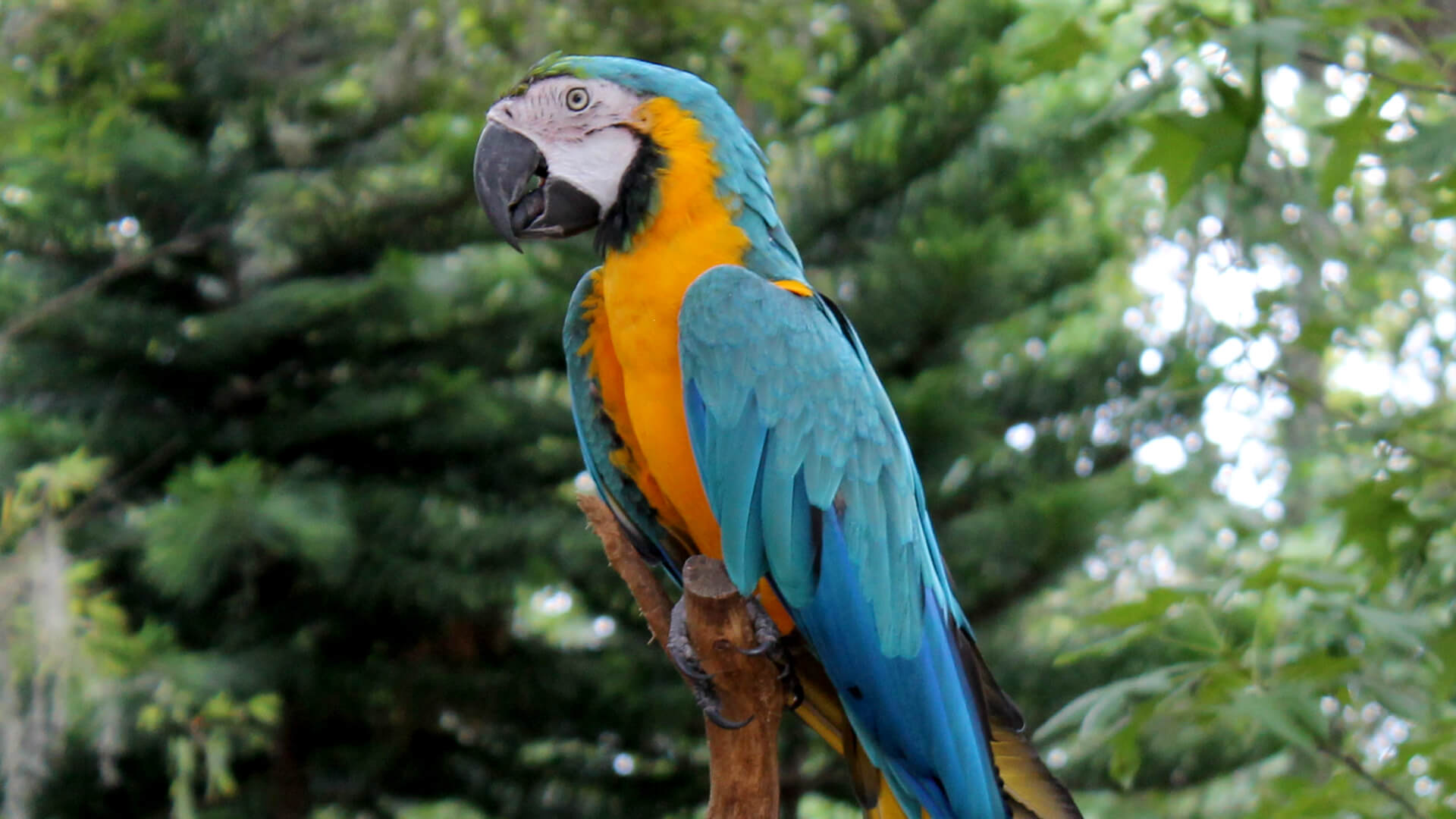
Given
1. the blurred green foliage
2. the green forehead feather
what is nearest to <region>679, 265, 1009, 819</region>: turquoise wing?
the green forehead feather

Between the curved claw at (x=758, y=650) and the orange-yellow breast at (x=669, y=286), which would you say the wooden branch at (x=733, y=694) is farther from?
the orange-yellow breast at (x=669, y=286)

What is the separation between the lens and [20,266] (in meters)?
4.14

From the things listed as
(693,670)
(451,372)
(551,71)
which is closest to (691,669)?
(693,670)

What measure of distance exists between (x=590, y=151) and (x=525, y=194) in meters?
0.10

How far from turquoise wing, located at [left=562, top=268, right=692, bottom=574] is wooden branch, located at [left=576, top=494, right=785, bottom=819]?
0.31m

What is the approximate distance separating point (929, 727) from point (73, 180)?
3.31m

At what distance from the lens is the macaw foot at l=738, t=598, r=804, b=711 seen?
143 cm

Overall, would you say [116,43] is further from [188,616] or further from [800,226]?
[800,226]

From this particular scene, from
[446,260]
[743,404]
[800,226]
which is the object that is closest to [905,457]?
[743,404]

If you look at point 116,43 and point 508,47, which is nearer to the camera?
point 116,43

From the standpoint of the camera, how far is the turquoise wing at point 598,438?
5.39 ft

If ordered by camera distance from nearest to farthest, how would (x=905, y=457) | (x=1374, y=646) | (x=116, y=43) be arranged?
1. (x=905, y=457)
2. (x=1374, y=646)
3. (x=116, y=43)

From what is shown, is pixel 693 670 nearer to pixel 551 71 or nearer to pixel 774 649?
pixel 774 649

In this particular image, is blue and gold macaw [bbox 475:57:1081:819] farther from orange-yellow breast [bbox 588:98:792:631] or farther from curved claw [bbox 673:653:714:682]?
curved claw [bbox 673:653:714:682]
